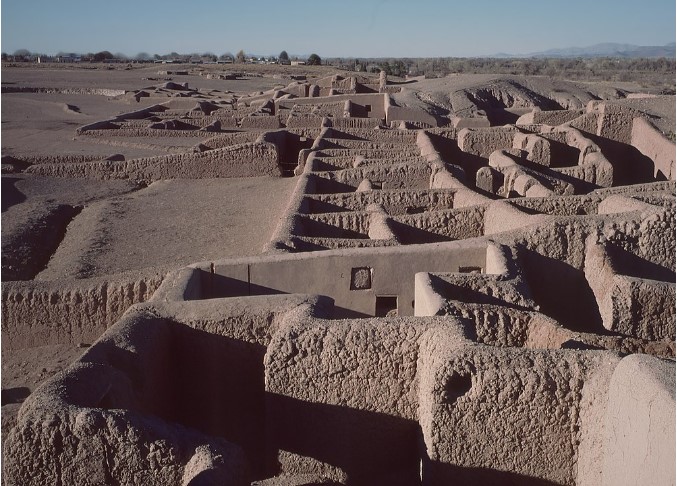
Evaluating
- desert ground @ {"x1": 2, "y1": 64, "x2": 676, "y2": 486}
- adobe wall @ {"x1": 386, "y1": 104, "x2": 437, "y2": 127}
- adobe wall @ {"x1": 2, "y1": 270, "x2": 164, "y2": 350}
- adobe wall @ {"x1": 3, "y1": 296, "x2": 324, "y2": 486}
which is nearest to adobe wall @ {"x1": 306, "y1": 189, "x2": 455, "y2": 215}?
desert ground @ {"x1": 2, "y1": 64, "x2": 676, "y2": 486}

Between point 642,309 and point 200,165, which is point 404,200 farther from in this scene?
point 200,165

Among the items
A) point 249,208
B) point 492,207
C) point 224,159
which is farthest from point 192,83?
point 492,207

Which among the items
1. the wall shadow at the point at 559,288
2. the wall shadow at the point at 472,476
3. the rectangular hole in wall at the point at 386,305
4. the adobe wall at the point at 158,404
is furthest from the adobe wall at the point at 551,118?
the wall shadow at the point at 472,476

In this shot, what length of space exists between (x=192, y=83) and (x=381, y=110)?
3373cm

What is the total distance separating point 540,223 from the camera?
29.7 ft

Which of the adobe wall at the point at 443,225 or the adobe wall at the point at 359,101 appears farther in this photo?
the adobe wall at the point at 359,101

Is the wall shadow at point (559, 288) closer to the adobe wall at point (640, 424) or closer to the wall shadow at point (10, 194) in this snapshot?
the adobe wall at point (640, 424)

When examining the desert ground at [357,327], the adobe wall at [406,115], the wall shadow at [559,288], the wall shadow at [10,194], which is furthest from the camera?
the adobe wall at [406,115]

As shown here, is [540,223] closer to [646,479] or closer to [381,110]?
[646,479]

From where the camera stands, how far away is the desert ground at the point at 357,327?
16.0 ft

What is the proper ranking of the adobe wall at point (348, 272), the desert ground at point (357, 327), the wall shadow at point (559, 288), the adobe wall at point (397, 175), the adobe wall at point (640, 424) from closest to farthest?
1. the adobe wall at point (640, 424)
2. the desert ground at point (357, 327)
3. the adobe wall at point (348, 272)
4. the wall shadow at point (559, 288)
5. the adobe wall at point (397, 175)

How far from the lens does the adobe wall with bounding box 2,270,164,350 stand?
8.71 metres

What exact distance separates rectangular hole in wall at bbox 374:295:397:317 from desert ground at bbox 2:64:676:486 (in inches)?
0.9

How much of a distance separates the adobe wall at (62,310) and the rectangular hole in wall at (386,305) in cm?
299
